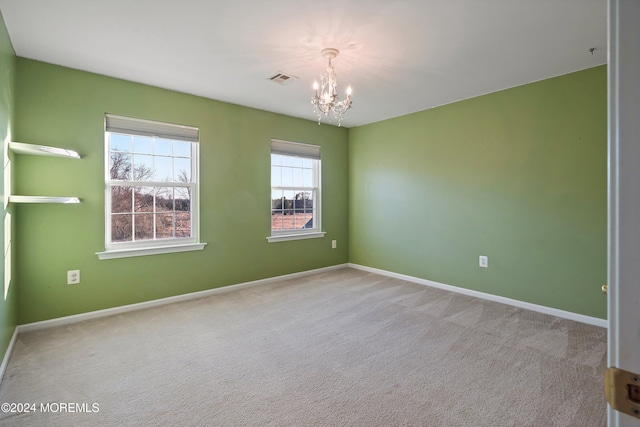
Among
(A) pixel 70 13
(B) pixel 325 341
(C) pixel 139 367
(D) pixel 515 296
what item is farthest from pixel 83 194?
(D) pixel 515 296

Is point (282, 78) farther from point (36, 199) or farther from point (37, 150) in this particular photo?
point (36, 199)

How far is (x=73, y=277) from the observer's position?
115 inches

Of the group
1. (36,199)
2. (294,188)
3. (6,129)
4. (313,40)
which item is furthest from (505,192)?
(6,129)

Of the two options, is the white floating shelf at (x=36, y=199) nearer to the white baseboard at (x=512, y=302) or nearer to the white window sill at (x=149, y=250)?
the white window sill at (x=149, y=250)

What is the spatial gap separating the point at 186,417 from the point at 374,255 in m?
3.60

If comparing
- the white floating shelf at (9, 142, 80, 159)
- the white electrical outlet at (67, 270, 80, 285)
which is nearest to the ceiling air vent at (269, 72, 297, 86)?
the white floating shelf at (9, 142, 80, 159)

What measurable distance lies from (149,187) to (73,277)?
110 centimetres

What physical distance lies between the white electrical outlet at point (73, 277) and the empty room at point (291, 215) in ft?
0.06

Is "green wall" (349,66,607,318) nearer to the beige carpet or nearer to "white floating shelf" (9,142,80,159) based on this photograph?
the beige carpet

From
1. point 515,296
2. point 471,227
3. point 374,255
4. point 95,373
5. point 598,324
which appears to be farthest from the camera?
point 374,255

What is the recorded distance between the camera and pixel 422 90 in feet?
11.3

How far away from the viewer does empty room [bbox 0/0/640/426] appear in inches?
77.0

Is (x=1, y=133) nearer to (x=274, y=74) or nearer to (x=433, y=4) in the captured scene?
(x=274, y=74)

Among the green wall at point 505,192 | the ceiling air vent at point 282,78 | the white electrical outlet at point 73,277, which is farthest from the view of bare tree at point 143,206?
the green wall at point 505,192
